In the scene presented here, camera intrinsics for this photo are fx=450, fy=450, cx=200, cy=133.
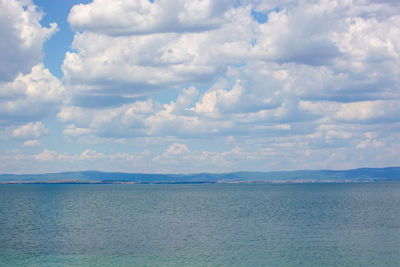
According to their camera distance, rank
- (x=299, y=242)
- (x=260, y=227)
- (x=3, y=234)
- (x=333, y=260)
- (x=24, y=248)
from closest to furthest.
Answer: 1. (x=333, y=260)
2. (x=24, y=248)
3. (x=299, y=242)
4. (x=3, y=234)
5. (x=260, y=227)

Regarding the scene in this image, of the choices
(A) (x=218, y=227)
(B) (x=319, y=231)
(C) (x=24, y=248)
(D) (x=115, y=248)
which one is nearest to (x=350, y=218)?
(B) (x=319, y=231)

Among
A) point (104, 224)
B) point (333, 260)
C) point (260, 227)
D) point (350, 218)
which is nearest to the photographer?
point (333, 260)

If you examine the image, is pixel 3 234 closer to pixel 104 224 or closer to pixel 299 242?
pixel 104 224

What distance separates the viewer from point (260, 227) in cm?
7262

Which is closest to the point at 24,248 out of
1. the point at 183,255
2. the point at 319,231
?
the point at 183,255

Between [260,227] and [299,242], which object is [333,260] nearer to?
[299,242]

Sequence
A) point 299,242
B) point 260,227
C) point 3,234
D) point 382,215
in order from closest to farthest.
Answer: point 299,242 < point 3,234 < point 260,227 < point 382,215

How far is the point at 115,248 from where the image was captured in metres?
54.5

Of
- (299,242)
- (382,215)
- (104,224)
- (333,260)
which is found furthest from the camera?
(382,215)

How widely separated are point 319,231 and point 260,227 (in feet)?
31.3

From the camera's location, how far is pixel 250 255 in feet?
165

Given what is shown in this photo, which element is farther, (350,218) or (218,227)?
(350,218)

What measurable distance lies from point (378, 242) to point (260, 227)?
20.0 m

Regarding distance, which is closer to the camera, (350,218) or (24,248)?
(24,248)
